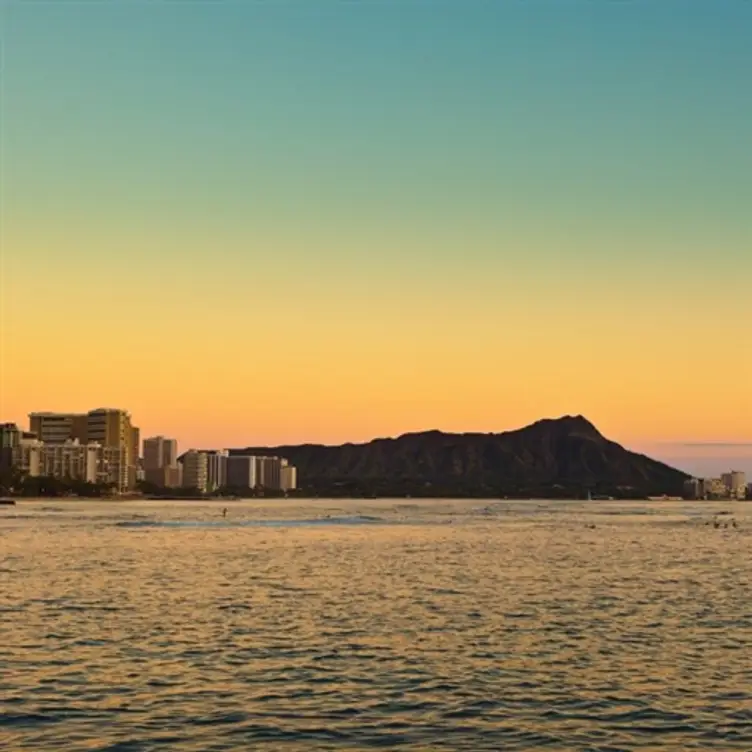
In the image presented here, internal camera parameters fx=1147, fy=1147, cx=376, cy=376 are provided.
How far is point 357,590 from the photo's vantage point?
80.9 m

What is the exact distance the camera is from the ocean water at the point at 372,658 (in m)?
36.3

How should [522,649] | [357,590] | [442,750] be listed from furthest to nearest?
[357,590]
[522,649]
[442,750]

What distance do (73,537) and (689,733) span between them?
136416 millimetres

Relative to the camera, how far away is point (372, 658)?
50.1 m

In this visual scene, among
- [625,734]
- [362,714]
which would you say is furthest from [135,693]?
[625,734]

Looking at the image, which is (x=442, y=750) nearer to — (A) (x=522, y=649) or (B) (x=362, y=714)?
(B) (x=362, y=714)

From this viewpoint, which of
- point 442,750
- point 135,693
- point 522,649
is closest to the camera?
point 442,750

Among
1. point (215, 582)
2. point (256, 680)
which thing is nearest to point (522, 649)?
point (256, 680)

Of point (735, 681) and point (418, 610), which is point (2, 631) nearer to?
point (418, 610)

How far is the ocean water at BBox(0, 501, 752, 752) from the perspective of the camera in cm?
3628

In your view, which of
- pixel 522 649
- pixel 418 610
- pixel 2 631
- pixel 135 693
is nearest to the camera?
pixel 135 693

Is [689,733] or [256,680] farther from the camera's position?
[256,680]

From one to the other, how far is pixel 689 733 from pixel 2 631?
35.6m

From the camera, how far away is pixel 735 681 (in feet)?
148
